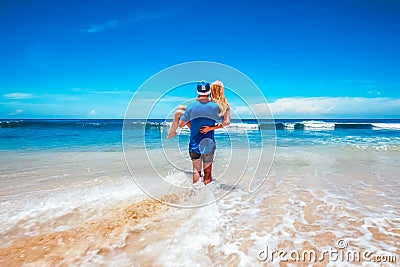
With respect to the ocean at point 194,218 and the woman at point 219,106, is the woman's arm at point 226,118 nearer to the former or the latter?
the woman at point 219,106

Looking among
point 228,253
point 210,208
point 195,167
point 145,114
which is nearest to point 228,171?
point 195,167

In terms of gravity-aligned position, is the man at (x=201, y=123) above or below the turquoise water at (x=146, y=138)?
above

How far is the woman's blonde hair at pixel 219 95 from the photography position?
4831mm

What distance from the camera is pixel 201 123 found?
16.5ft

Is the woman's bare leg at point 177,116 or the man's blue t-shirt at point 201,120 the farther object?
the woman's bare leg at point 177,116

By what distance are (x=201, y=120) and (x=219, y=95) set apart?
1.96 feet

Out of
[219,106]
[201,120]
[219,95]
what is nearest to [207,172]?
[201,120]

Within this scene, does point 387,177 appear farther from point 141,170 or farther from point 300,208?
point 141,170

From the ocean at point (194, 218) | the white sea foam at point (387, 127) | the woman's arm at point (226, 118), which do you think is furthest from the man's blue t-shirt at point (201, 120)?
the white sea foam at point (387, 127)

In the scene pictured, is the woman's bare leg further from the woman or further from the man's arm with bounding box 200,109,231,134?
the man's arm with bounding box 200,109,231,134

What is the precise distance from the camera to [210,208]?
4.59 m

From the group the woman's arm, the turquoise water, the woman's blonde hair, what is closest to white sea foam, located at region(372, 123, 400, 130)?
the turquoise water

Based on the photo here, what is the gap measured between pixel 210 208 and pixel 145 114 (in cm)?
203

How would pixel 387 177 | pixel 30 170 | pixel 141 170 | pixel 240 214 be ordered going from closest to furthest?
1. pixel 240 214
2. pixel 387 177
3. pixel 30 170
4. pixel 141 170
